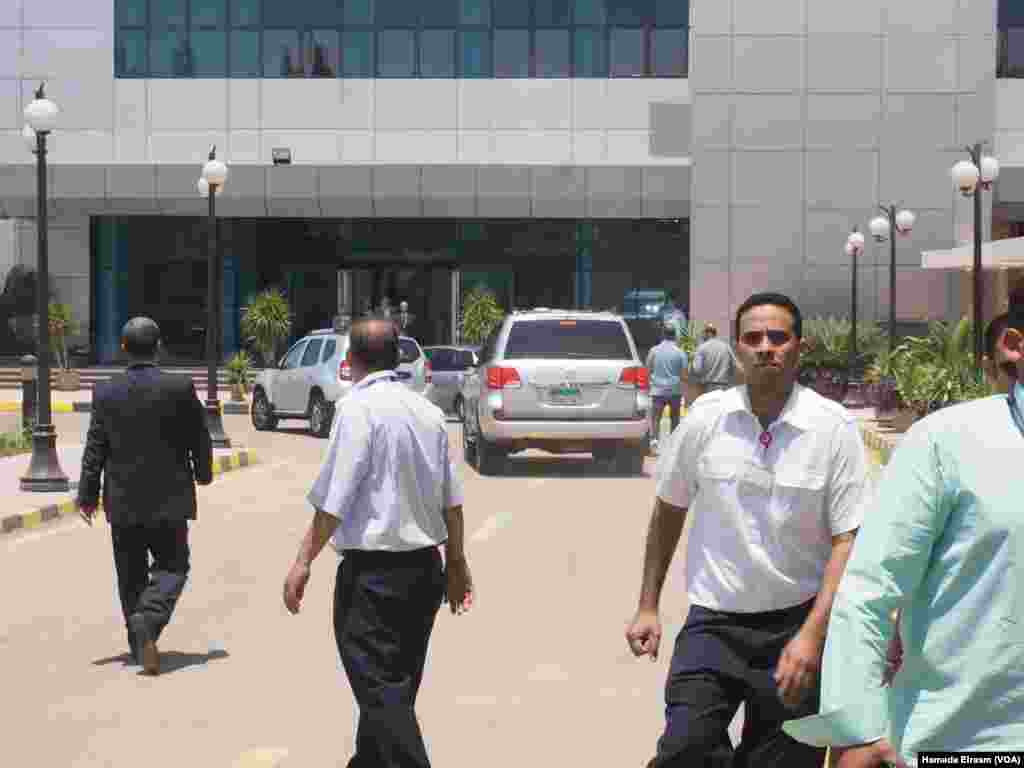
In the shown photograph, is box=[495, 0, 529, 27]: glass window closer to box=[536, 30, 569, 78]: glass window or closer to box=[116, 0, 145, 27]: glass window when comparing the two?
box=[536, 30, 569, 78]: glass window

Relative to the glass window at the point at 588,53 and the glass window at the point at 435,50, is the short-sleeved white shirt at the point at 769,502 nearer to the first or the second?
the glass window at the point at 588,53

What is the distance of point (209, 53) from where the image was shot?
4972 cm

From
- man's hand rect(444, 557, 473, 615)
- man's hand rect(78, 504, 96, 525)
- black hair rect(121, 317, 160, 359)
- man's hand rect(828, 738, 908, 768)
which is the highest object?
black hair rect(121, 317, 160, 359)

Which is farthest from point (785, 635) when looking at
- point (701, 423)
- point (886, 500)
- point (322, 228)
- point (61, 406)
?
point (322, 228)

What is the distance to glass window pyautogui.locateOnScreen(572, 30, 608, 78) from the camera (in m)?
49.2

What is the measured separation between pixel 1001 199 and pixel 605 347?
29.1 meters

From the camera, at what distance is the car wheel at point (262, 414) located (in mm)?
31084

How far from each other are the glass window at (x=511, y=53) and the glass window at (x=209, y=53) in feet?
24.6

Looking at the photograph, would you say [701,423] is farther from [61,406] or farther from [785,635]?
[61,406]

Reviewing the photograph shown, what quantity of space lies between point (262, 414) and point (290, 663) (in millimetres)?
22120

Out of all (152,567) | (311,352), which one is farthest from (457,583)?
(311,352)

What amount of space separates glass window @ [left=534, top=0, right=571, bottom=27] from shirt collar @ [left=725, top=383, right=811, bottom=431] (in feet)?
148

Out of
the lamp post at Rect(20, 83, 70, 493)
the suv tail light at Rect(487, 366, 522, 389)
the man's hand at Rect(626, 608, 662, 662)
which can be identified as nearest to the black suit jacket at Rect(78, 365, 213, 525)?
the man's hand at Rect(626, 608, 662, 662)

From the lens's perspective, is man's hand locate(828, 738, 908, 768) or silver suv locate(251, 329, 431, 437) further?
silver suv locate(251, 329, 431, 437)
